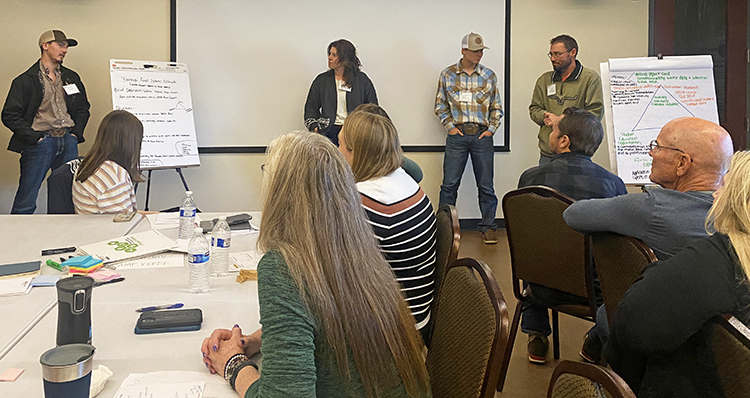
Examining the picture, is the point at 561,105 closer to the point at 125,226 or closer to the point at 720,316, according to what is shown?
the point at 125,226

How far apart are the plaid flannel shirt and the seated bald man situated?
121 inches

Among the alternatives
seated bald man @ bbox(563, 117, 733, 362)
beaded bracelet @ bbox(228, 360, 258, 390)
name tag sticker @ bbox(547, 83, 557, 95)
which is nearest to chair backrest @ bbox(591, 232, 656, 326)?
seated bald man @ bbox(563, 117, 733, 362)

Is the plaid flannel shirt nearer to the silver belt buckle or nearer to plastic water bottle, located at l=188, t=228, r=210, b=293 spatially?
the silver belt buckle

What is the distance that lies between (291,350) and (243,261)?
1101 millimetres

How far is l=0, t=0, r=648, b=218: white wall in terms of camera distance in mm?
5047

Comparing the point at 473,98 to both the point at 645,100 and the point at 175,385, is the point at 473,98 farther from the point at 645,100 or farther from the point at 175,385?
the point at 175,385

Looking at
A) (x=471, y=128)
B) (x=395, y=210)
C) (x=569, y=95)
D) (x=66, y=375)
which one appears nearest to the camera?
(x=66, y=375)

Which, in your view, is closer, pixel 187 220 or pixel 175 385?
pixel 175 385

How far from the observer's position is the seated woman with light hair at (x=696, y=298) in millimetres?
1173

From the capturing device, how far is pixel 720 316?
1.07 m

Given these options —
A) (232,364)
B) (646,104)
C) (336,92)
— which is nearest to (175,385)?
(232,364)

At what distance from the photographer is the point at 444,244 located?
189cm

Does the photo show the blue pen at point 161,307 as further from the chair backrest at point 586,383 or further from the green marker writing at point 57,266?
the chair backrest at point 586,383

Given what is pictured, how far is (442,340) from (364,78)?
391 cm
